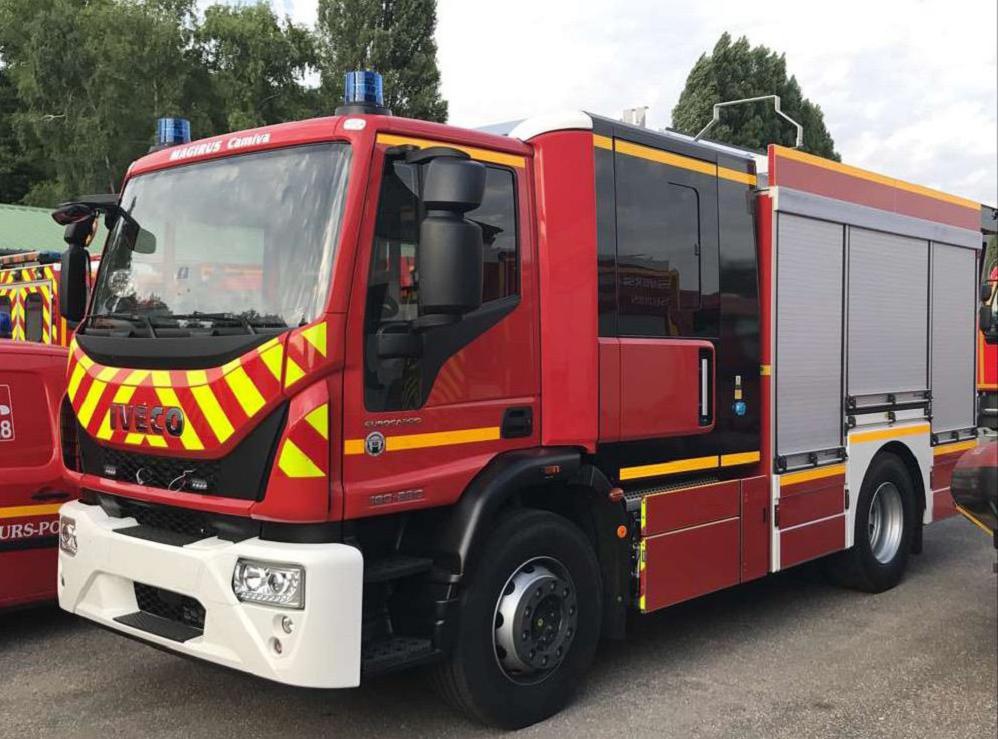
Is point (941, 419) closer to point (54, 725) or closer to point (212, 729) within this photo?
point (212, 729)

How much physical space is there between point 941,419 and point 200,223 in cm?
574

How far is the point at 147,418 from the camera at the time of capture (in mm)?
3809

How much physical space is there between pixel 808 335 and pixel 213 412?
148 inches

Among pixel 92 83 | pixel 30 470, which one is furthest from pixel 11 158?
pixel 30 470

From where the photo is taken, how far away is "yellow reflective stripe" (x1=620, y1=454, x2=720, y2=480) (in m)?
4.69

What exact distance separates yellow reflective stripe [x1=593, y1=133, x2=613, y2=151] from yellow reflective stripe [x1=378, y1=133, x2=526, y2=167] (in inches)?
15.9

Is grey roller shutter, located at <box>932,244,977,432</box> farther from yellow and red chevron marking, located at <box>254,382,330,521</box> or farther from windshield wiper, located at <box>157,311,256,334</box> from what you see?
windshield wiper, located at <box>157,311,256,334</box>

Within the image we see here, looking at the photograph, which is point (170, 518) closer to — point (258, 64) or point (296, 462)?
point (296, 462)

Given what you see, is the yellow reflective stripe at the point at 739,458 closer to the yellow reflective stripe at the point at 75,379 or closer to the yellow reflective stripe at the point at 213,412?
the yellow reflective stripe at the point at 213,412

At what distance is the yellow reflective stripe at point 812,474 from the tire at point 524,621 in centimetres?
170

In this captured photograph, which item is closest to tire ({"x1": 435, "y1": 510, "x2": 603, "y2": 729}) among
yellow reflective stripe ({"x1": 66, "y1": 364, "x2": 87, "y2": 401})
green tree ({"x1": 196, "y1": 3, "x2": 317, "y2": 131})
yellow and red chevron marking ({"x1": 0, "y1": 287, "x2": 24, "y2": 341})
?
yellow reflective stripe ({"x1": 66, "y1": 364, "x2": 87, "y2": 401})

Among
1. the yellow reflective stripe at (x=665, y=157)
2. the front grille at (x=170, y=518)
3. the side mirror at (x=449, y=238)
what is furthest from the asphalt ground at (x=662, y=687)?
the yellow reflective stripe at (x=665, y=157)

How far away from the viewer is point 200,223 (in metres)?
4.02

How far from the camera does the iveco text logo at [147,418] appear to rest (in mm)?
3697
